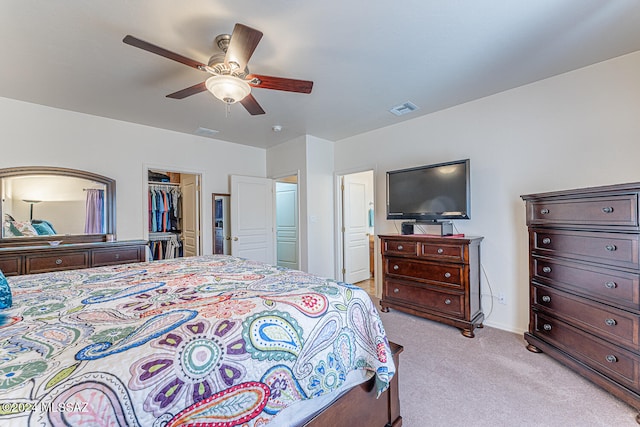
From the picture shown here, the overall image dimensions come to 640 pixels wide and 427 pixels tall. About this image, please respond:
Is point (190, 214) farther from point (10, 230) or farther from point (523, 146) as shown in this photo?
point (523, 146)

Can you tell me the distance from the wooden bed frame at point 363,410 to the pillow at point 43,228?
3.79 m

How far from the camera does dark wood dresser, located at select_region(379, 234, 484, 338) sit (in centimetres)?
275

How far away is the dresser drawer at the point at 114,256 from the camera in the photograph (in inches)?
118

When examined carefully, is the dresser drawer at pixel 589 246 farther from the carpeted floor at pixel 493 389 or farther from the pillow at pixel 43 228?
the pillow at pixel 43 228

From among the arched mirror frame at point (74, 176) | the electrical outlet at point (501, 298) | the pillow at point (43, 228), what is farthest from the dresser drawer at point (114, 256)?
the electrical outlet at point (501, 298)

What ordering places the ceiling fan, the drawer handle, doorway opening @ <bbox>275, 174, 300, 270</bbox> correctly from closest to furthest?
the ceiling fan, the drawer handle, doorway opening @ <bbox>275, 174, 300, 270</bbox>

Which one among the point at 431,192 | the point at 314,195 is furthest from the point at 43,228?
Result: the point at 431,192

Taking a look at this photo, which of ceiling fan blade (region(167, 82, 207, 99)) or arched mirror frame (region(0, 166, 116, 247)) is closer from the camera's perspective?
ceiling fan blade (region(167, 82, 207, 99))

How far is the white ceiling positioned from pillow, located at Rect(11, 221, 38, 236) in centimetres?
134

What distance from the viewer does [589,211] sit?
193cm

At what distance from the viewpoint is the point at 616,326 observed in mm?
1754

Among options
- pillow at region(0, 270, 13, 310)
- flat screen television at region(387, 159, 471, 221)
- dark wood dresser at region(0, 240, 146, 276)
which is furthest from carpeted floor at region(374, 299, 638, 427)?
dark wood dresser at region(0, 240, 146, 276)

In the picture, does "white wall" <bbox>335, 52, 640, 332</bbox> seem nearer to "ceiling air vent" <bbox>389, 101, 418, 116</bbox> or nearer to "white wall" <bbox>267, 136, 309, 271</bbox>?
"ceiling air vent" <bbox>389, 101, 418, 116</bbox>

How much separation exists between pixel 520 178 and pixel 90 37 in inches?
154
